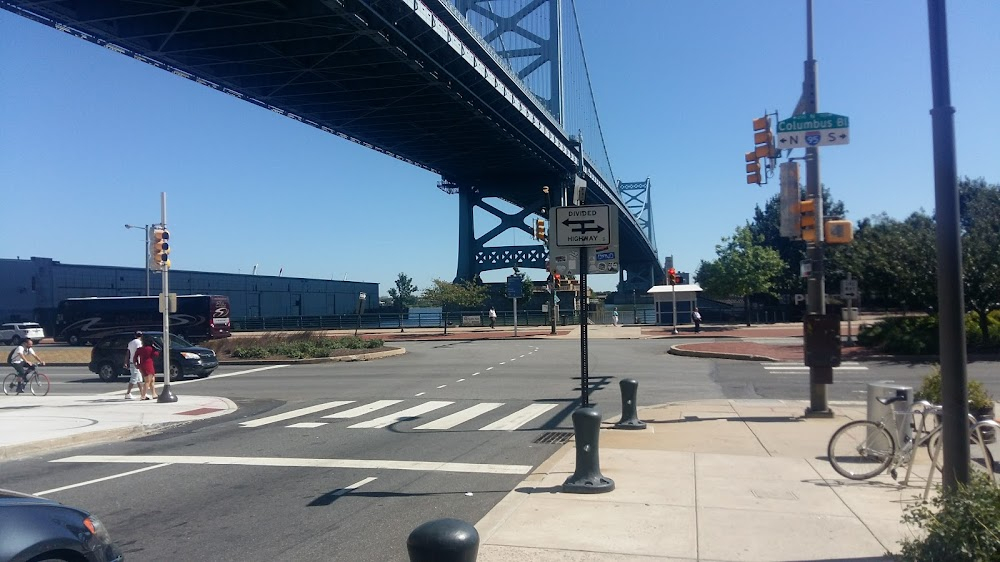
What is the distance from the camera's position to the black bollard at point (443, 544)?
3537 mm

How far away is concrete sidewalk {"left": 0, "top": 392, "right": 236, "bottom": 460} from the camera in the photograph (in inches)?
479

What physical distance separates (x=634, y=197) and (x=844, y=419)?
122 meters

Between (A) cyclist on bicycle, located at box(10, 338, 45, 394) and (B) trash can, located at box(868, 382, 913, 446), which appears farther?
(A) cyclist on bicycle, located at box(10, 338, 45, 394)

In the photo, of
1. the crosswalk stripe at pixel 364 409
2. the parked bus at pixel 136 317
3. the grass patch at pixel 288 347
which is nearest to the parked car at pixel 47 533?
the crosswalk stripe at pixel 364 409

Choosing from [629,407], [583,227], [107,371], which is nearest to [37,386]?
[107,371]

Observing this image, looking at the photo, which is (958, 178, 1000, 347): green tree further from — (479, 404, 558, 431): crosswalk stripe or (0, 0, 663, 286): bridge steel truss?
(0, 0, 663, 286): bridge steel truss

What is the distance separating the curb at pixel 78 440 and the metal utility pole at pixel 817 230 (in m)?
11.6

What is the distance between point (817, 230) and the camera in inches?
504

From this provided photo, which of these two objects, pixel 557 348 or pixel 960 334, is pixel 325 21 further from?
pixel 960 334

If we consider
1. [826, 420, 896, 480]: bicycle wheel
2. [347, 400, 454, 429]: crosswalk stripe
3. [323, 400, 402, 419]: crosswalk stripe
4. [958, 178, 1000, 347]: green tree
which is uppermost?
[958, 178, 1000, 347]: green tree

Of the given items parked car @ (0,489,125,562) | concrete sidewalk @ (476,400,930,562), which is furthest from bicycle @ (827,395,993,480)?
parked car @ (0,489,125,562)

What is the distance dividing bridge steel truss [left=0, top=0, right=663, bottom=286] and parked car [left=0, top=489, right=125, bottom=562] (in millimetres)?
26670

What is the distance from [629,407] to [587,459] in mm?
4499

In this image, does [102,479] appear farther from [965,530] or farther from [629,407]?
[965,530]
